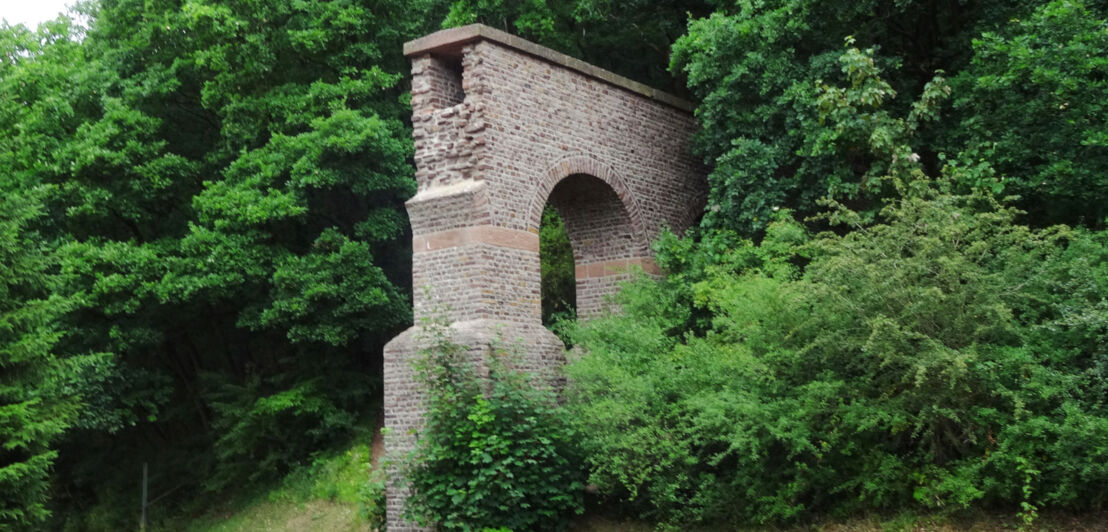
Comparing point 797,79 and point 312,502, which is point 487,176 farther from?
point 312,502

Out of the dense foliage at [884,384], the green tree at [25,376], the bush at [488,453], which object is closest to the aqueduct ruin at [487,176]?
the bush at [488,453]

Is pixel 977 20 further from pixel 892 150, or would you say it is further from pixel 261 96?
pixel 261 96

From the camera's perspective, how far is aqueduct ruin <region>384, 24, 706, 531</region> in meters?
14.0

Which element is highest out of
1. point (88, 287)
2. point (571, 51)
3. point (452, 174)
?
point (571, 51)

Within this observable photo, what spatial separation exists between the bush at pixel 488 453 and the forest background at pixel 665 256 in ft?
1.73

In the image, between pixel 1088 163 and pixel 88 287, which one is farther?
pixel 88 287

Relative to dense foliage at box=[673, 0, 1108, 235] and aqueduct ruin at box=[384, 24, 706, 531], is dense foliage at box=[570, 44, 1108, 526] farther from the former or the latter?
aqueduct ruin at box=[384, 24, 706, 531]

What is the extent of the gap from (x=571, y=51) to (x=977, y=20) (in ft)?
26.1

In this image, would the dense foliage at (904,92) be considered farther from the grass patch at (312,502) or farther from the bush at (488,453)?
the grass patch at (312,502)

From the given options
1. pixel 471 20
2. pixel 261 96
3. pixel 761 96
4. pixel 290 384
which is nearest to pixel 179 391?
pixel 290 384

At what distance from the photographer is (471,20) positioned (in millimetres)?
19906

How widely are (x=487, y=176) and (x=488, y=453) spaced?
366cm

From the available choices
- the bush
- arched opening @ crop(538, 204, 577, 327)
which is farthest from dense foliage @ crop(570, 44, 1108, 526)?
arched opening @ crop(538, 204, 577, 327)

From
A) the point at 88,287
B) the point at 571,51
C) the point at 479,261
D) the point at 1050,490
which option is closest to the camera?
the point at 1050,490
